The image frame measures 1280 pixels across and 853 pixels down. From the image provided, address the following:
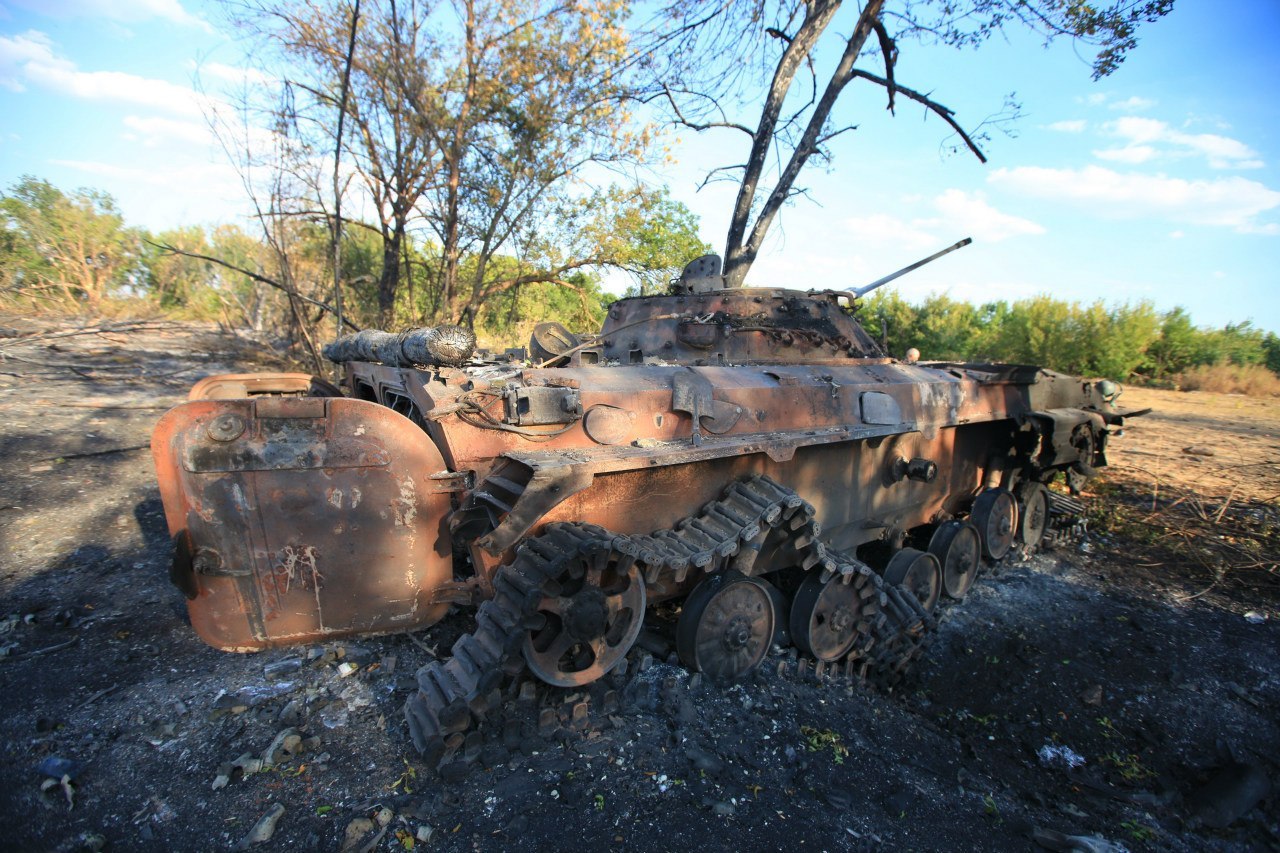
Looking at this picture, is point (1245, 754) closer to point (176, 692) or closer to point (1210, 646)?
point (1210, 646)

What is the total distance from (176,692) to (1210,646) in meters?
7.24

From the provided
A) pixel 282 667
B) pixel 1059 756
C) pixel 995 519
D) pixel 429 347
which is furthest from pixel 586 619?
pixel 995 519

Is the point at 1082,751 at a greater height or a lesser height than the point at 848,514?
lesser

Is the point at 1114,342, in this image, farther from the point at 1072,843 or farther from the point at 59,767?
the point at 59,767

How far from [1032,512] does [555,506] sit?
609cm

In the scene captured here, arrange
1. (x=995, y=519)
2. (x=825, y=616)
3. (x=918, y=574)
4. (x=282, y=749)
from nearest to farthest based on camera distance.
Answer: (x=282, y=749), (x=825, y=616), (x=918, y=574), (x=995, y=519)

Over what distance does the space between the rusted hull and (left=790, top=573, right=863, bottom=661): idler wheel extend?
2.47m

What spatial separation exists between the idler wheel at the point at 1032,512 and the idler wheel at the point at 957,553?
119 cm

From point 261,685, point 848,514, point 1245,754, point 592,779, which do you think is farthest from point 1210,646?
point 261,685

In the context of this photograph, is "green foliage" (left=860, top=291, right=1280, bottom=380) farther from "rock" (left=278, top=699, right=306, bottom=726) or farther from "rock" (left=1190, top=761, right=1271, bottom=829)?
"rock" (left=278, top=699, right=306, bottom=726)

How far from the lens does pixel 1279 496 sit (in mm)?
7660

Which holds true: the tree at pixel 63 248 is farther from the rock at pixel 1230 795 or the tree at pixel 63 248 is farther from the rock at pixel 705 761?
the rock at pixel 1230 795

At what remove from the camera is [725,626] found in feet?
12.8

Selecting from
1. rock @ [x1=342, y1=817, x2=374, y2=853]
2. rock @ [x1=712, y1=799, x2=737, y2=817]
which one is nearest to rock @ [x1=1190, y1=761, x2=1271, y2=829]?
rock @ [x1=712, y1=799, x2=737, y2=817]
